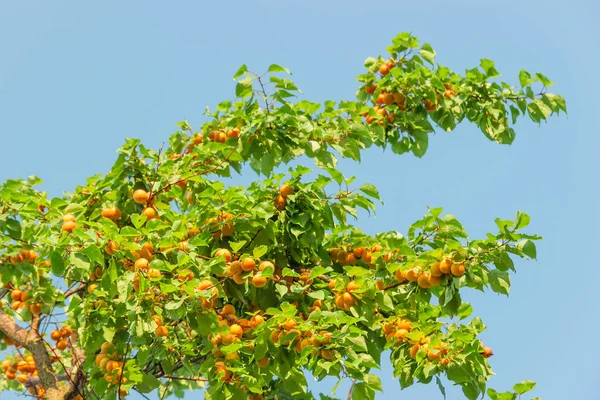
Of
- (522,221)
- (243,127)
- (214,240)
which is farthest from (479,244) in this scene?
(243,127)

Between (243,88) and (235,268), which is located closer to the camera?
(235,268)

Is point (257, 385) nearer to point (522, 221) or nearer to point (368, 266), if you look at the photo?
point (368, 266)

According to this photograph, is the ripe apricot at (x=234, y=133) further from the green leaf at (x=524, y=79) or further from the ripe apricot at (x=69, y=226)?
the green leaf at (x=524, y=79)

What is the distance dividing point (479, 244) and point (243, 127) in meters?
2.47

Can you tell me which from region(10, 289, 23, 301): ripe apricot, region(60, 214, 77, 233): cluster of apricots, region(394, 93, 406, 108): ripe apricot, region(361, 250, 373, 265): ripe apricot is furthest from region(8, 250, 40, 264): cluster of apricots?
region(394, 93, 406, 108): ripe apricot

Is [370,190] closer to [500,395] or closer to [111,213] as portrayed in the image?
[500,395]

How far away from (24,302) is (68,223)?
2223 millimetres

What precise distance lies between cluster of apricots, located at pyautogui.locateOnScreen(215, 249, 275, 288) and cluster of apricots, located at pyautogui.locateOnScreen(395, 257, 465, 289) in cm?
88

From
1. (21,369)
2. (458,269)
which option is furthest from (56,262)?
(21,369)

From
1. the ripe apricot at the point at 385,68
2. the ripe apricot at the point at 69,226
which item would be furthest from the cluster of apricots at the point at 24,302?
the ripe apricot at the point at 385,68

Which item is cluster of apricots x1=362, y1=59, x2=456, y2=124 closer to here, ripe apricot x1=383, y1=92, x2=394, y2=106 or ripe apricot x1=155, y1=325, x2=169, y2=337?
ripe apricot x1=383, y1=92, x2=394, y2=106

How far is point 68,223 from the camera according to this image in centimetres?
470

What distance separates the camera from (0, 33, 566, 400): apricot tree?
4.25 m

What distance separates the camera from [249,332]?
187 inches
